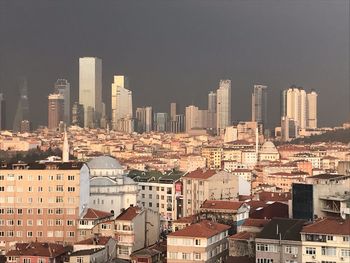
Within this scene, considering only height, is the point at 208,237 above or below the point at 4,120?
below

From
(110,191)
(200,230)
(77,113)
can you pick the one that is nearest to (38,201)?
(110,191)

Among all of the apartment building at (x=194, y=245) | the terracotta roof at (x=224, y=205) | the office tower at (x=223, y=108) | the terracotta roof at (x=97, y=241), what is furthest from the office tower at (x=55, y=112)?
the apartment building at (x=194, y=245)

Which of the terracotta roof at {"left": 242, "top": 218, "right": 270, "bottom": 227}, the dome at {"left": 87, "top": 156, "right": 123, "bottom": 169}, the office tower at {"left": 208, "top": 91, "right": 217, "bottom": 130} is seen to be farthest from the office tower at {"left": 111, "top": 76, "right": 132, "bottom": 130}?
the terracotta roof at {"left": 242, "top": 218, "right": 270, "bottom": 227}

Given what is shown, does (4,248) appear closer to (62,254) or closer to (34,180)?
(34,180)

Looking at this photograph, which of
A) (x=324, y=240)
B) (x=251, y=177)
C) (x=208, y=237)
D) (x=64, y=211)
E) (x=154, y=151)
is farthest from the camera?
(x=154, y=151)

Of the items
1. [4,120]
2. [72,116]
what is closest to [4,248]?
[4,120]

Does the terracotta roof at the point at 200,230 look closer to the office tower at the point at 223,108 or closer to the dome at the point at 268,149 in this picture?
the dome at the point at 268,149

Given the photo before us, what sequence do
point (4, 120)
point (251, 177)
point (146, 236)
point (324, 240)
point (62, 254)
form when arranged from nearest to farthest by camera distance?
point (324, 240) → point (62, 254) → point (146, 236) → point (251, 177) → point (4, 120)
